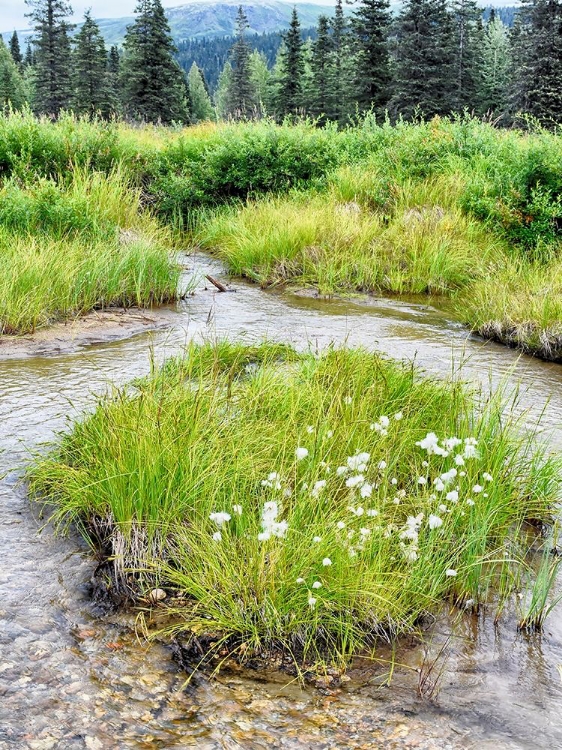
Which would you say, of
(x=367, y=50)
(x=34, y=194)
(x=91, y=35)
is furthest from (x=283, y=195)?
(x=91, y=35)

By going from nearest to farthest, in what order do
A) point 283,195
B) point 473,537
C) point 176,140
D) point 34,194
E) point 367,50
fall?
1. point 473,537
2. point 34,194
3. point 283,195
4. point 176,140
5. point 367,50

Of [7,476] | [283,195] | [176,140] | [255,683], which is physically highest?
[176,140]

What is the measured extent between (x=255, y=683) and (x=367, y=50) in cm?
5460

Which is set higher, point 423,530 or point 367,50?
point 367,50

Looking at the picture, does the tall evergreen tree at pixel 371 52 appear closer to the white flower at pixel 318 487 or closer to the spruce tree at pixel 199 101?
the spruce tree at pixel 199 101

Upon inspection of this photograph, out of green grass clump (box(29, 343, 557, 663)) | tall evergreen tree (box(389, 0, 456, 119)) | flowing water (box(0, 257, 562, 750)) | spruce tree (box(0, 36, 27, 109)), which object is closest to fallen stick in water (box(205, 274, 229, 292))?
green grass clump (box(29, 343, 557, 663))

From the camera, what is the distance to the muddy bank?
704cm

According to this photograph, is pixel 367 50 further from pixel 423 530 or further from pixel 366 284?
pixel 423 530

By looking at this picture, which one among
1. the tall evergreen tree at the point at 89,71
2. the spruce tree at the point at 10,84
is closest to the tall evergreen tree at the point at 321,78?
the tall evergreen tree at the point at 89,71

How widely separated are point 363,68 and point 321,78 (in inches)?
296

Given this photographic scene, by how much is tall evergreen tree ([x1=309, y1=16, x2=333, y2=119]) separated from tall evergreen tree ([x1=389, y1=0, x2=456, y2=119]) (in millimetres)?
6789

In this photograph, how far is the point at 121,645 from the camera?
2.93m

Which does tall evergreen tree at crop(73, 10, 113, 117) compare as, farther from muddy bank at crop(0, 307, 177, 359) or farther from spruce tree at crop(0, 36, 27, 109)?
muddy bank at crop(0, 307, 177, 359)

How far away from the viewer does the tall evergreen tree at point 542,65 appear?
149 ft
